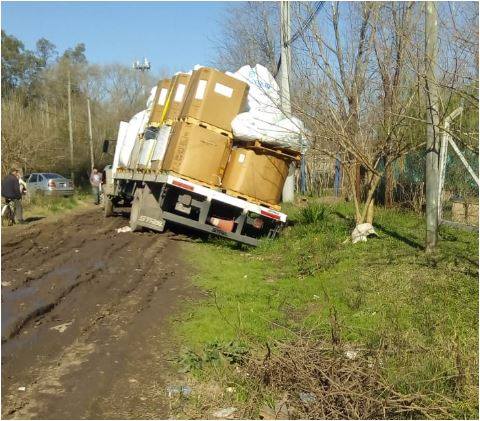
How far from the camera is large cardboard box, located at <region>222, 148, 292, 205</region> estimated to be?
1107 centimetres

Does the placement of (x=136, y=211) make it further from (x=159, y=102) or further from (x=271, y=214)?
(x=271, y=214)

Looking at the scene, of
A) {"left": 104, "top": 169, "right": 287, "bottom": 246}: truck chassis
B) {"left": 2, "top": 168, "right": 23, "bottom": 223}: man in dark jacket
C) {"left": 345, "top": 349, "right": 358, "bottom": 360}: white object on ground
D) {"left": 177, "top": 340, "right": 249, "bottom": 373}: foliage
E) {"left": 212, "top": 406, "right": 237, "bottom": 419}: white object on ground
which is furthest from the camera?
{"left": 2, "top": 168, "right": 23, "bottom": 223}: man in dark jacket

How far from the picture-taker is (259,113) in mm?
11133

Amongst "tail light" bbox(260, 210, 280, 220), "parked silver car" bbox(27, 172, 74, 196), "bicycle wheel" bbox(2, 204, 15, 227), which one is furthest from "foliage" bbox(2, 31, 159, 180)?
"tail light" bbox(260, 210, 280, 220)

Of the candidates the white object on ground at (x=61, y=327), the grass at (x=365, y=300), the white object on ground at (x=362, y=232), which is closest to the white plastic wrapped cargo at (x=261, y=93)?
the grass at (x=365, y=300)

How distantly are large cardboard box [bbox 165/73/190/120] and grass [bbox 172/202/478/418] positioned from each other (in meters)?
3.14

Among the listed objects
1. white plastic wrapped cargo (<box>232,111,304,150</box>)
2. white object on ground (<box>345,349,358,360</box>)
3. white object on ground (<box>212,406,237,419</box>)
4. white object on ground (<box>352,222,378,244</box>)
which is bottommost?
white object on ground (<box>212,406,237,419</box>)

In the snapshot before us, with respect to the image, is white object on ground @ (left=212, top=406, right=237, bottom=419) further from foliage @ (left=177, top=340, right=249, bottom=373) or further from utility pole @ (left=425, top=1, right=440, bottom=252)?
utility pole @ (left=425, top=1, right=440, bottom=252)

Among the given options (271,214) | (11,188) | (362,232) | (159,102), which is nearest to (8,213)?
(11,188)

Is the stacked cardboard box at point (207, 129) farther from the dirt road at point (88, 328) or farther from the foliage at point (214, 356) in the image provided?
the foliage at point (214, 356)

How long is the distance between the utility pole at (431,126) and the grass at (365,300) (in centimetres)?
44

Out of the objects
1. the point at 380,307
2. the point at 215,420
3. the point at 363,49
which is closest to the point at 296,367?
the point at 215,420

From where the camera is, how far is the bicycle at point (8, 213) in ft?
52.3

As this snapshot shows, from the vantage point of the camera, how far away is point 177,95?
12.5 metres
